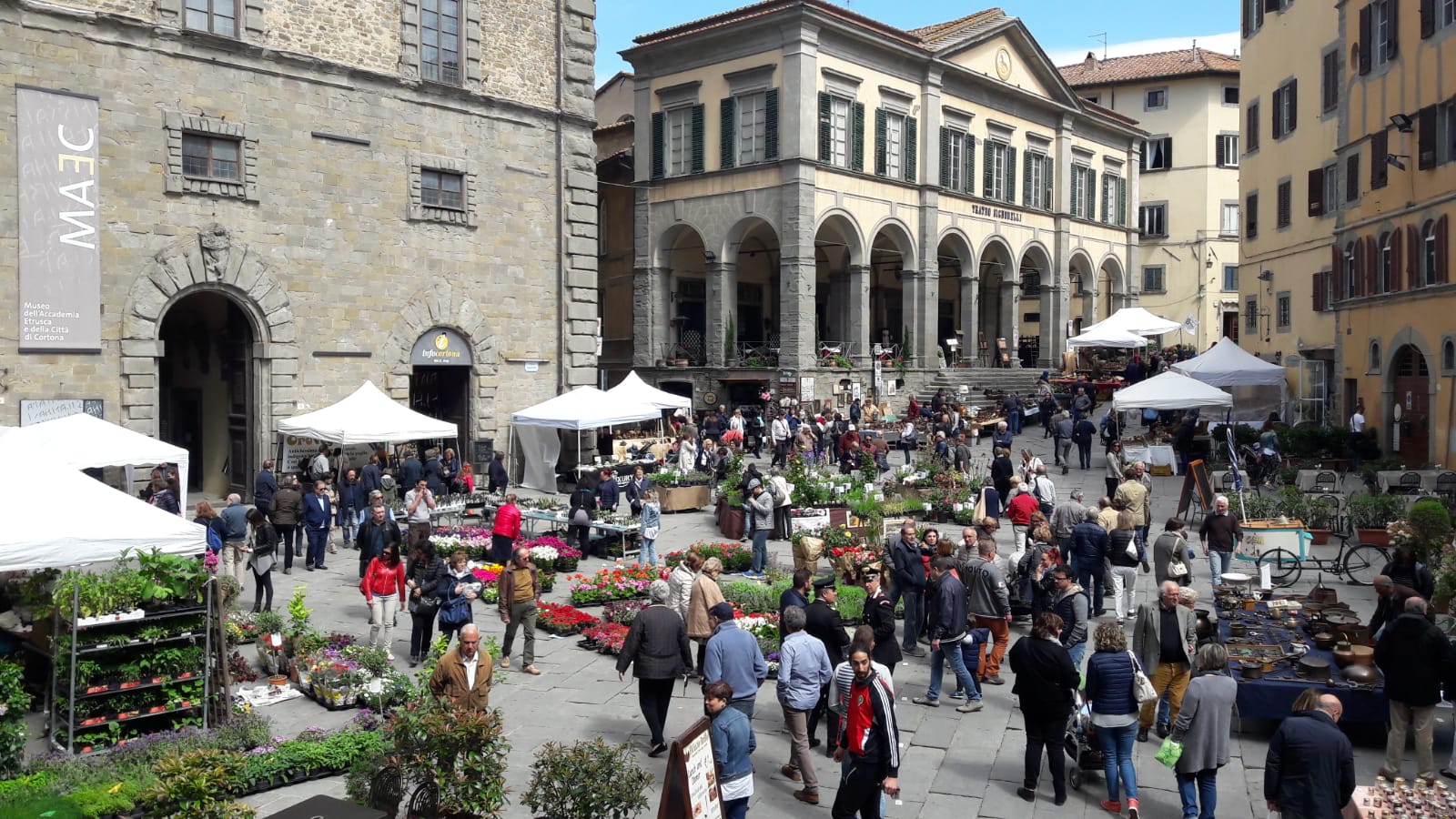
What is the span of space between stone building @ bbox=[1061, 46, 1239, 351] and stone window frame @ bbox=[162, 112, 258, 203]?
40951 mm

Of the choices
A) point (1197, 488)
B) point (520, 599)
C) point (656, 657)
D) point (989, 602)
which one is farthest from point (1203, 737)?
point (1197, 488)

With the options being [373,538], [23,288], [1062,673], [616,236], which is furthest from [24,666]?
[616,236]

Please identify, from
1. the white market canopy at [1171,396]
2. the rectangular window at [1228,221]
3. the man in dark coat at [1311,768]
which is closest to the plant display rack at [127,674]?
the man in dark coat at [1311,768]

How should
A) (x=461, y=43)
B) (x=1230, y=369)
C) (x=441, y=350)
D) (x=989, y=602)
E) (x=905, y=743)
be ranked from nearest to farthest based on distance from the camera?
(x=905, y=743), (x=989, y=602), (x=461, y=43), (x=441, y=350), (x=1230, y=369)

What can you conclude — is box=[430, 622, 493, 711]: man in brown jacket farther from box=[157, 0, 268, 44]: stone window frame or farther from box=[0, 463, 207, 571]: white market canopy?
box=[157, 0, 268, 44]: stone window frame

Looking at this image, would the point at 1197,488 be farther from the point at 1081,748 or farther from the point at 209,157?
the point at 209,157

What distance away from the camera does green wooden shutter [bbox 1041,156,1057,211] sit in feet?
144

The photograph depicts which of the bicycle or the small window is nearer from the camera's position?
the bicycle

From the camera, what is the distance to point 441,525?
20031mm

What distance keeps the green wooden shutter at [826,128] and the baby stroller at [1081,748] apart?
27.1 m

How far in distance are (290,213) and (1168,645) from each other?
17916 millimetres

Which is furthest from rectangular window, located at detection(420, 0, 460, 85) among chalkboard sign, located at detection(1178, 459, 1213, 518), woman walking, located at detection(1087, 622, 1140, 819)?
woman walking, located at detection(1087, 622, 1140, 819)

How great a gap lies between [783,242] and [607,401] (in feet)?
41.2

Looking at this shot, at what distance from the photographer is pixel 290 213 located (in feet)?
70.4
